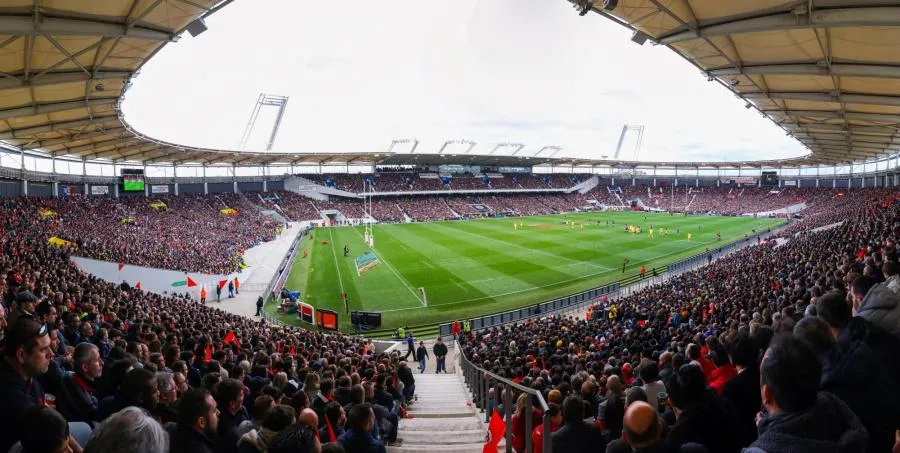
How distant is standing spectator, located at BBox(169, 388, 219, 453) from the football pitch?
1985cm

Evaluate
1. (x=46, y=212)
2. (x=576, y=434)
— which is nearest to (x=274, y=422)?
(x=576, y=434)

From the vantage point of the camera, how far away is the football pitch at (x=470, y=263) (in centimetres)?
2656

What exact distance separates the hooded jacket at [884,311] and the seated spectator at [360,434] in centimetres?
384

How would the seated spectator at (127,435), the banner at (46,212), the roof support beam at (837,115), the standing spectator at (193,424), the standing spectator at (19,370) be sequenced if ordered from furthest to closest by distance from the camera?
the banner at (46,212) → the roof support beam at (837,115) → the standing spectator at (193,424) → the standing spectator at (19,370) → the seated spectator at (127,435)

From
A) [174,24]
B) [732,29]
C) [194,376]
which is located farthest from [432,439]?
[174,24]

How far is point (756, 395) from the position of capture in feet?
11.8

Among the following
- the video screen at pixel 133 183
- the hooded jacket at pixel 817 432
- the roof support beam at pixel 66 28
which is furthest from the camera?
the video screen at pixel 133 183

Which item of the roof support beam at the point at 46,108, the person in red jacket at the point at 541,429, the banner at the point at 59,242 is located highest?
the roof support beam at the point at 46,108

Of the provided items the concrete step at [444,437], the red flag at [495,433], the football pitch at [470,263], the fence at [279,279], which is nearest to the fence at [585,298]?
the football pitch at [470,263]

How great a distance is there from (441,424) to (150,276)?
78.8ft

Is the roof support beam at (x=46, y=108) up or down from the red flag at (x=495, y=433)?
up

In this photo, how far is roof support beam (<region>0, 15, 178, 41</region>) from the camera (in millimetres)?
10195

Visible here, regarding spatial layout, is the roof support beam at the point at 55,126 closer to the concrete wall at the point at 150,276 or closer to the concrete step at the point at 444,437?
the concrete wall at the point at 150,276

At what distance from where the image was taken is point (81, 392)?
13.9ft
